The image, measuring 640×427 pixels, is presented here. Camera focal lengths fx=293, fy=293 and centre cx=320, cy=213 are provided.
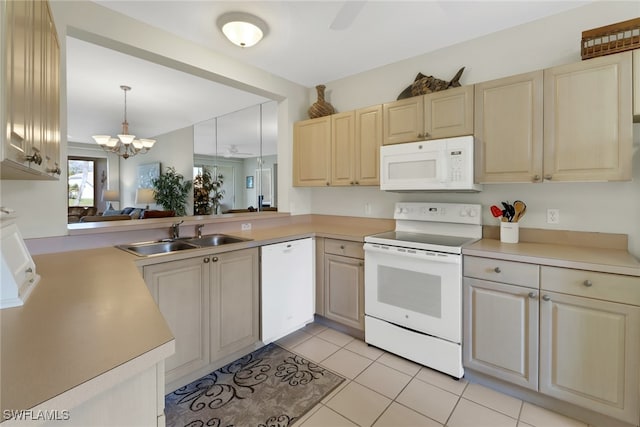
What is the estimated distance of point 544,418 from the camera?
169cm

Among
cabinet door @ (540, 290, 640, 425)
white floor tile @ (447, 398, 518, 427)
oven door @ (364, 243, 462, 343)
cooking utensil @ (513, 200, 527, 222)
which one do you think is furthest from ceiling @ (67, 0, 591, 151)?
white floor tile @ (447, 398, 518, 427)

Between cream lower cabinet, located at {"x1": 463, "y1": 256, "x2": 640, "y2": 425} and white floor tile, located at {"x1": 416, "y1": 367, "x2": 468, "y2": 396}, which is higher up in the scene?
cream lower cabinet, located at {"x1": 463, "y1": 256, "x2": 640, "y2": 425}

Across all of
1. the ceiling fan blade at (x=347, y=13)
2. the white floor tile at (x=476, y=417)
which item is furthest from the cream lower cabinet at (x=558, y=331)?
the ceiling fan blade at (x=347, y=13)

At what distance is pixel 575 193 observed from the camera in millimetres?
2035

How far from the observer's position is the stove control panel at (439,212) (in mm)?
2344

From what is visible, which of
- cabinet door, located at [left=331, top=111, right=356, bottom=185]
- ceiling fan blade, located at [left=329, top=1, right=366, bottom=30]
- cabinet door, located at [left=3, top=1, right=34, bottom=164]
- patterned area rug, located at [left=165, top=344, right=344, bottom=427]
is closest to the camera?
cabinet door, located at [left=3, top=1, right=34, bottom=164]

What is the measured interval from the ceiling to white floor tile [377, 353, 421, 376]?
238 cm

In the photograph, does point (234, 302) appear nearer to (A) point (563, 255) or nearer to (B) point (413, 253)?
(B) point (413, 253)

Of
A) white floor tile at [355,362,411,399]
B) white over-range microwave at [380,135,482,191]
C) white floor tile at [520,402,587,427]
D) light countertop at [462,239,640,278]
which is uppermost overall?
white over-range microwave at [380,135,482,191]

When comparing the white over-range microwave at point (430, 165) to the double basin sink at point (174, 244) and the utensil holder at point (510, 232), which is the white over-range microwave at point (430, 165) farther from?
the double basin sink at point (174, 244)

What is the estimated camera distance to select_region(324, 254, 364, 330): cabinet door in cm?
252

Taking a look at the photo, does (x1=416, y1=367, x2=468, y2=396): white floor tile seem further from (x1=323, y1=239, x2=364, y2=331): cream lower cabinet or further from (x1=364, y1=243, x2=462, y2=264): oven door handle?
(x1=364, y1=243, x2=462, y2=264): oven door handle

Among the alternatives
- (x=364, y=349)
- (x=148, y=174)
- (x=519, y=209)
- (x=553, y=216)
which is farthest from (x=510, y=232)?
(x=148, y=174)

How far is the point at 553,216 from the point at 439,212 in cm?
77
